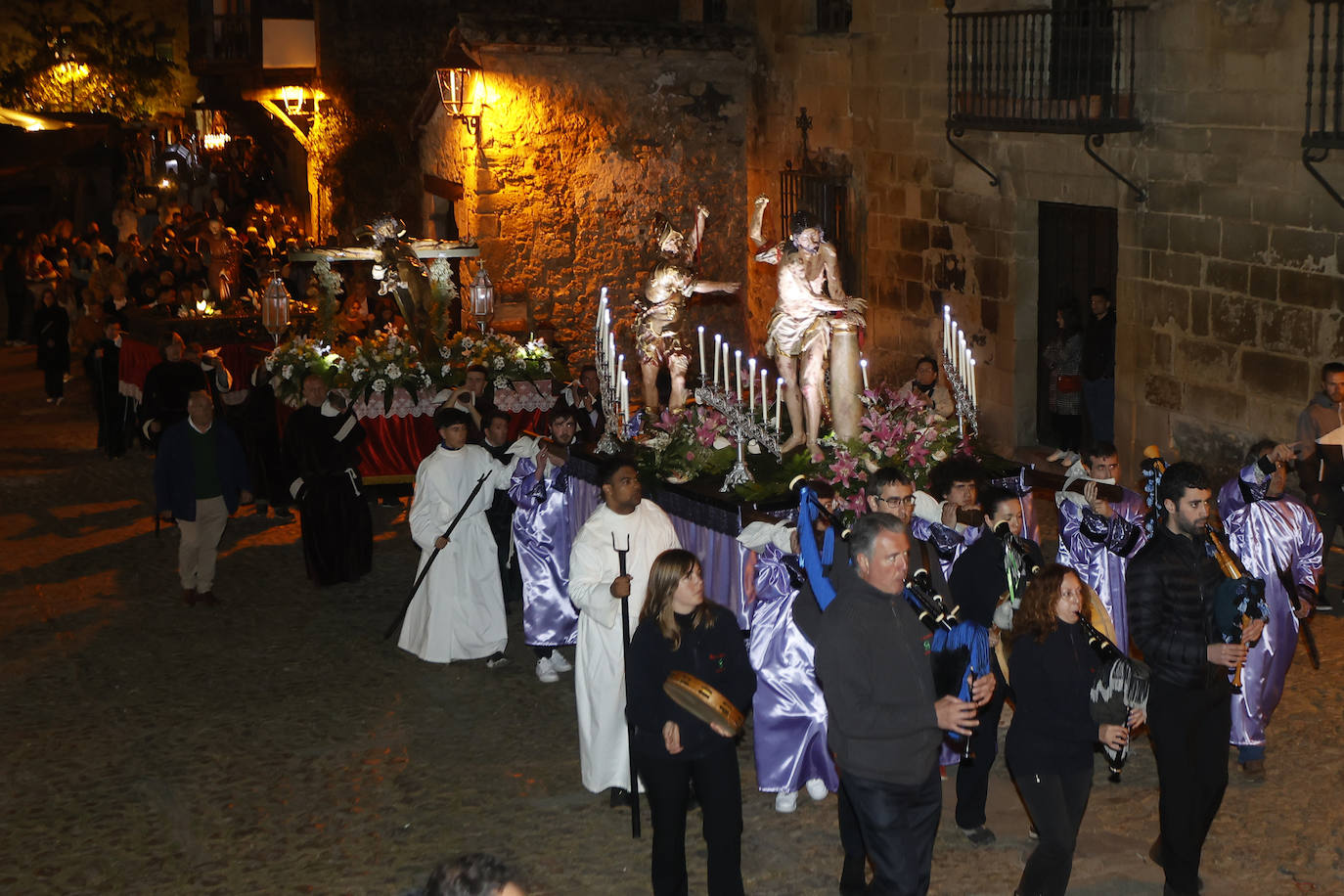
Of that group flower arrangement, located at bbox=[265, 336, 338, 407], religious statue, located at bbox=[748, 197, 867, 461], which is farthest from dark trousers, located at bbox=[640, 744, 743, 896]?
flower arrangement, located at bbox=[265, 336, 338, 407]

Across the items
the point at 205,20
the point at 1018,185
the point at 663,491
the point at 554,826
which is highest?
the point at 205,20

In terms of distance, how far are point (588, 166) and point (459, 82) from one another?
5.68 ft

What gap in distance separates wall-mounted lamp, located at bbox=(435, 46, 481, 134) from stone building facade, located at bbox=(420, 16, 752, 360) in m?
0.17

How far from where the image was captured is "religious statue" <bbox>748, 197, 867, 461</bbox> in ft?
29.6

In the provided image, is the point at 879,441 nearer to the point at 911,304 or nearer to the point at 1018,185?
the point at 1018,185

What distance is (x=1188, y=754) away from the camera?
5926 mm

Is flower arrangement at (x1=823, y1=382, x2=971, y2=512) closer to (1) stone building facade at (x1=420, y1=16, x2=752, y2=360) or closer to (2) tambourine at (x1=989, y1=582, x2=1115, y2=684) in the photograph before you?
(2) tambourine at (x1=989, y1=582, x2=1115, y2=684)

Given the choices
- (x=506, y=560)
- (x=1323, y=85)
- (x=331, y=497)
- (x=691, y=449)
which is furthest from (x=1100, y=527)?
(x=331, y=497)

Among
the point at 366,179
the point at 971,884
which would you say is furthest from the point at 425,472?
the point at 366,179

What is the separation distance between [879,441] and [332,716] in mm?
3186

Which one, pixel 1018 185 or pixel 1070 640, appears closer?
pixel 1070 640

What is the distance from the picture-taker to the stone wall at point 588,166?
18078mm

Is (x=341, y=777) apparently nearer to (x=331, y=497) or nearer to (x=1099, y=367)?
(x=331, y=497)

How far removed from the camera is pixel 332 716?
28.2ft
